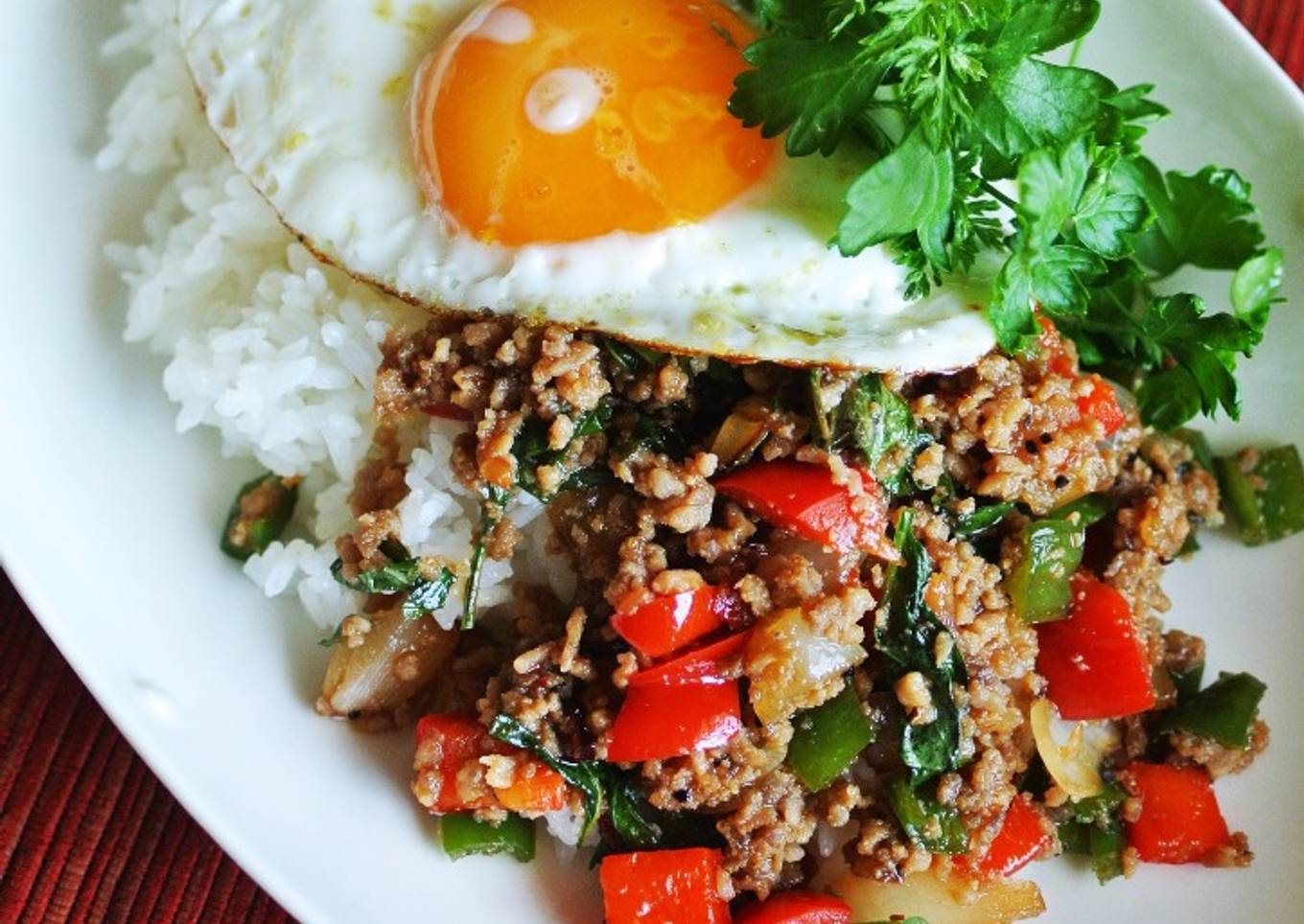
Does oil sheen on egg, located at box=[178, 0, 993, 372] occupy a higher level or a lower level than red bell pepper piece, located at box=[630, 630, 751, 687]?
higher

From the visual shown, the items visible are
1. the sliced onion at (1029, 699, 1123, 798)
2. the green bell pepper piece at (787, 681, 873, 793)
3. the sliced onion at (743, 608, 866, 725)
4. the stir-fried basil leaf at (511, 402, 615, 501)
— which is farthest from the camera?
the sliced onion at (1029, 699, 1123, 798)

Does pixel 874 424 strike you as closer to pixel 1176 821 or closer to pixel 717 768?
pixel 717 768

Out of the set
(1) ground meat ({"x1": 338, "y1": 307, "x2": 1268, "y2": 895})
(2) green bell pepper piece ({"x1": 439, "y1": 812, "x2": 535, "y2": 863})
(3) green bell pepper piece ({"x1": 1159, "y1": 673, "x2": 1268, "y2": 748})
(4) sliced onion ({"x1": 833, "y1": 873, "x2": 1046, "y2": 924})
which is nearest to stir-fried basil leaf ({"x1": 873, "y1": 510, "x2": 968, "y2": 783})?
(1) ground meat ({"x1": 338, "y1": 307, "x2": 1268, "y2": 895})

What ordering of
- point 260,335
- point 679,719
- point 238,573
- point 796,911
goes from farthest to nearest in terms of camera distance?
point 260,335 < point 238,573 < point 796,911 < point 679,719

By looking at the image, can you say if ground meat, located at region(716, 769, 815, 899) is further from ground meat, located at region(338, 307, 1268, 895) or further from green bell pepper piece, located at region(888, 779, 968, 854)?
green bell pepper piece, located at region(888, 779, 968, 854)

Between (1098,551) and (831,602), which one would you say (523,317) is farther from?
(1098,551)

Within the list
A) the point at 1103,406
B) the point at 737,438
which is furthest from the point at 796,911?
the point at 1103,406

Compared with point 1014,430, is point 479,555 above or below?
below
